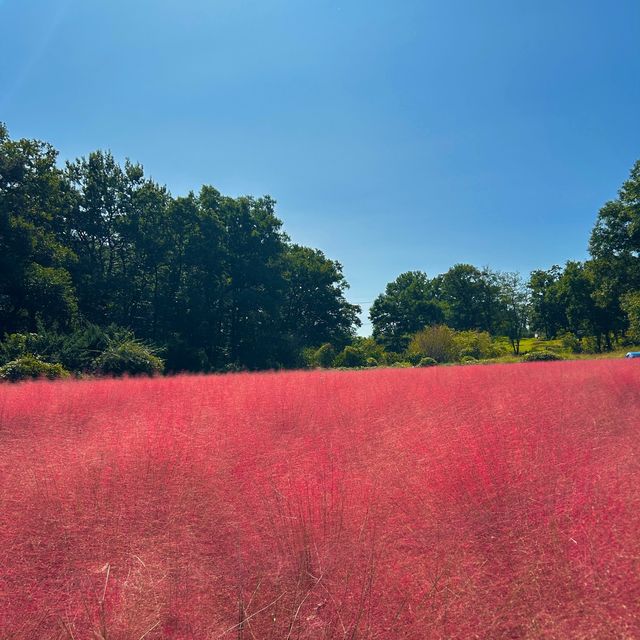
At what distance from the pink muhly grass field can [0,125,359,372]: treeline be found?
16.3 m

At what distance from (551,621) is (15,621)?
283cm

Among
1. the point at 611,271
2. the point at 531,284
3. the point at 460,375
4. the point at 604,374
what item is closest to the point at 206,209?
the point at 460,375

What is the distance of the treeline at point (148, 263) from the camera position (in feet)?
57.2

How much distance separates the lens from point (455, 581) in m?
2.12

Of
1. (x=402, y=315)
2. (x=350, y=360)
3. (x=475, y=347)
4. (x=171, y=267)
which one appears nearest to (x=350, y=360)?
(x=350, y=360)

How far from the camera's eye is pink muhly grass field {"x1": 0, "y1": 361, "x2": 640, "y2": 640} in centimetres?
196

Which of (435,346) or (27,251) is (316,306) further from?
(27,251)

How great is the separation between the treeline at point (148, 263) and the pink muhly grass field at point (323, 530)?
16337mm

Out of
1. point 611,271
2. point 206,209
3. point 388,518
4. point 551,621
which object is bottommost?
point 551,621

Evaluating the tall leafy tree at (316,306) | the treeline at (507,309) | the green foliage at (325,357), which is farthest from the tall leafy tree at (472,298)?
the green foliage at (325,357)

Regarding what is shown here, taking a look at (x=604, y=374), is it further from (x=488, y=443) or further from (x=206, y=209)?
(x=206, y=209)

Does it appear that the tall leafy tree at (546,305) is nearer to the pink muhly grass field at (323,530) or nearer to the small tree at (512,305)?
the small tree at (512,305)

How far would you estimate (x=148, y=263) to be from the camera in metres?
26.4

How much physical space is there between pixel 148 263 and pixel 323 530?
2738cm
